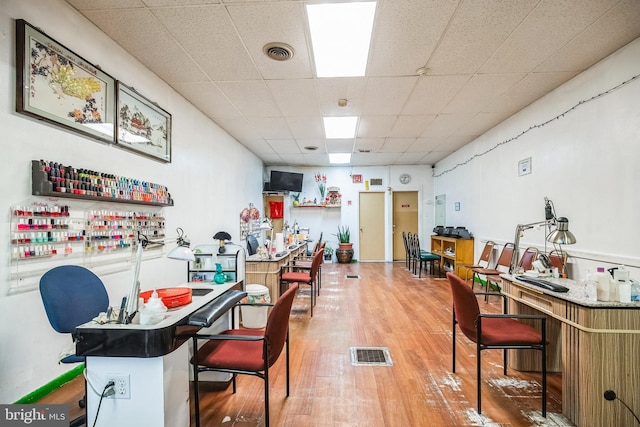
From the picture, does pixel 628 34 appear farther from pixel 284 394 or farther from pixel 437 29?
pixel 284 394

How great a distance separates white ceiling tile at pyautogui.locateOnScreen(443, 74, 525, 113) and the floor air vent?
10.4ft

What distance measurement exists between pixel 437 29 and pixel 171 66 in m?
2.62

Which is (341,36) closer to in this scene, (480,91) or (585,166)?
(480,91)

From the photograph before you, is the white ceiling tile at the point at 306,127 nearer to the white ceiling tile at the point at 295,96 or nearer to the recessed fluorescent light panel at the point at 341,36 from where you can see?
the white ceiling tile at the point at 295,96

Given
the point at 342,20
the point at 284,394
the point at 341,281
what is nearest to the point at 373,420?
the point at 284,394

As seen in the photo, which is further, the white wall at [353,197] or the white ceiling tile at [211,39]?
the white wall at [353,197]

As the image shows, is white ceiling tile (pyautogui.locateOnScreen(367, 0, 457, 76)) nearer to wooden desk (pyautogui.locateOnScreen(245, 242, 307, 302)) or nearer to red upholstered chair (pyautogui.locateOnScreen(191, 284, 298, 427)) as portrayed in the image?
red upholstered chair (pyautogui.locateOnScreen(191, 284, 298, 427))

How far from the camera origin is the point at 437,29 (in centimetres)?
244

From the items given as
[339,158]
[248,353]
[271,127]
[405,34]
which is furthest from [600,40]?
[339,158]

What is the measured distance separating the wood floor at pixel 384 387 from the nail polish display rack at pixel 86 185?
4.69ft

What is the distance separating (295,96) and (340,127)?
58.0 inches

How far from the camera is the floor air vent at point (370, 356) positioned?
2627mm

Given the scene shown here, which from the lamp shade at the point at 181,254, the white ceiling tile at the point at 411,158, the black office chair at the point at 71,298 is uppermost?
the white ceiling tile at the point at 411,158

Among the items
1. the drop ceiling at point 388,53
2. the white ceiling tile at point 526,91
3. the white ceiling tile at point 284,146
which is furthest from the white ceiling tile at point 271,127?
the white ceiling tile at point 526,91
